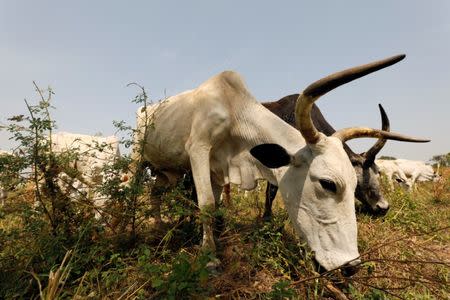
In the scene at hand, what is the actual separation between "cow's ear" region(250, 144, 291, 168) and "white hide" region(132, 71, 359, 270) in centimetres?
10

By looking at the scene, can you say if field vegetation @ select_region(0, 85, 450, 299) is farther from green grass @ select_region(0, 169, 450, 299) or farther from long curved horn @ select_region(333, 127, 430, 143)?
long curved horn @ select_region(333, 127, 430, 143)

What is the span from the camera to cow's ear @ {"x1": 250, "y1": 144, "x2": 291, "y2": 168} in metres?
3.14

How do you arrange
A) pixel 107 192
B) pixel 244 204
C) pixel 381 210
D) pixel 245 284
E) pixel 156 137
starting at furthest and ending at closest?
1. pixel 244 204
2. pixel 381 210
3. pixel 156 137
4. pixel 107 192
5. pixel 245 284

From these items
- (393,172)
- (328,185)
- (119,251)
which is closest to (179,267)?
(119,251)

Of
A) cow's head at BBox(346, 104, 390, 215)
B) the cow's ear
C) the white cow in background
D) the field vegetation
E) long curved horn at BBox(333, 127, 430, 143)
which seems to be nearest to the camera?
the field vegetation

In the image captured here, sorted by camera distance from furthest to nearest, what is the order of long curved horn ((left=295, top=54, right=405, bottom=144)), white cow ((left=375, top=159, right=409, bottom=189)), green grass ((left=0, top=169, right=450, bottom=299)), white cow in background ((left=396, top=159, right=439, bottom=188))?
white cow in background ((left=396, top=159, right=439, bottom=188)), white cow ((left=375, top=159, right=409, bottom=189)), long curved horn ((left=295, top=54, right=405, bottom=144)), green grass ((left=0, top=169, right=450, bottom=299))

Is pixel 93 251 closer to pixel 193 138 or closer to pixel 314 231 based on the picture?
pixel 193 138

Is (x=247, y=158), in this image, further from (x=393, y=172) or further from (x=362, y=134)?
(x=393, y=172)

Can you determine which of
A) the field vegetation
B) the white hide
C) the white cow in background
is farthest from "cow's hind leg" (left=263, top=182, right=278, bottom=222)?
the white cow in background

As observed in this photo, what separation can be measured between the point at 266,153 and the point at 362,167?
2847 mm

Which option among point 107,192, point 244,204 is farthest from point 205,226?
point 244,204

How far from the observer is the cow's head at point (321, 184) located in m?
2.69

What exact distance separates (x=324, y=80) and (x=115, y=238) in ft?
7.37

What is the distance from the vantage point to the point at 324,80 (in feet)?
9.30
